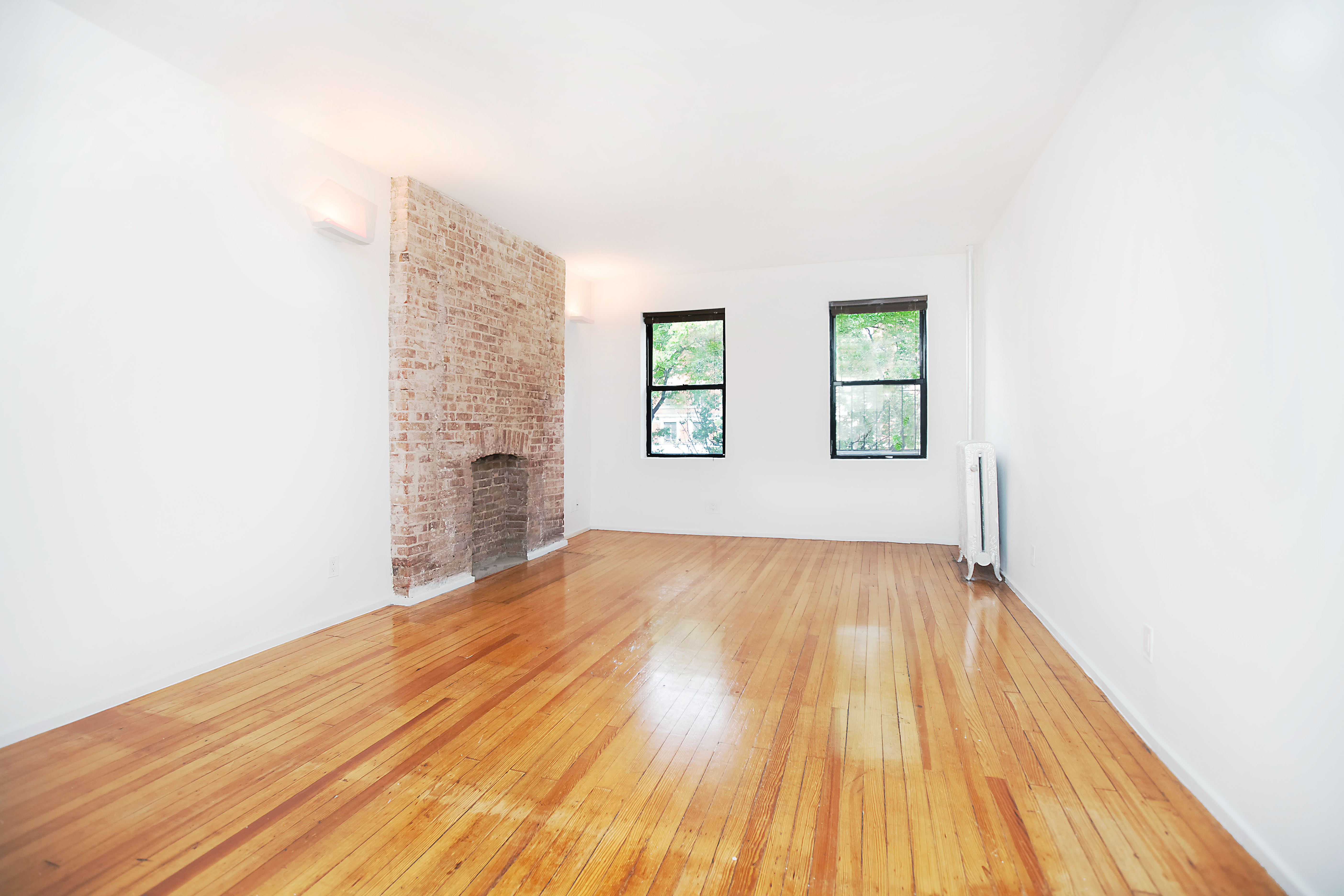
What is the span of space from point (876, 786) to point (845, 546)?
398 cm

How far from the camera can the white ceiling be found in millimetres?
2414

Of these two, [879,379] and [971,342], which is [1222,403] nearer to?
[971,342]

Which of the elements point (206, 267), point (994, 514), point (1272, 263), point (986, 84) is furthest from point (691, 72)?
point (994, 514)

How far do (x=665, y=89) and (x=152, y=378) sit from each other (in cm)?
269

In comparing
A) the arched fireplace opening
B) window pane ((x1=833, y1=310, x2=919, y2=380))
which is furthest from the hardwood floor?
window pane ((x1=833, y1=310, x2=919, y2=380))

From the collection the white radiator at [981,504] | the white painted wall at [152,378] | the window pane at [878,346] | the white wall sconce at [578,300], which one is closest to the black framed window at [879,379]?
the window pane at [878,346]

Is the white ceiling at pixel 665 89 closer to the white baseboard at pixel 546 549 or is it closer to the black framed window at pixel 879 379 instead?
the black framed window at pixel 879 379

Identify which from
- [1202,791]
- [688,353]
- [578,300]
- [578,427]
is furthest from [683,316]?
[1202,791]

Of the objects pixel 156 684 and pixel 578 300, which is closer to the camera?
pixel 156 684

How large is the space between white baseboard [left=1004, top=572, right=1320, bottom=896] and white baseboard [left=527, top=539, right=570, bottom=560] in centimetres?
403

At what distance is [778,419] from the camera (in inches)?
247

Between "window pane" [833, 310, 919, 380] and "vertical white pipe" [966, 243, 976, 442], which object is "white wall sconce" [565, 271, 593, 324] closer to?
"window pane" [833, 310, 919, 380]

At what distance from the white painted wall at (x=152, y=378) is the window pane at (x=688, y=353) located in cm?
352

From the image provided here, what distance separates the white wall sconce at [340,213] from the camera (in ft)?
11.2
